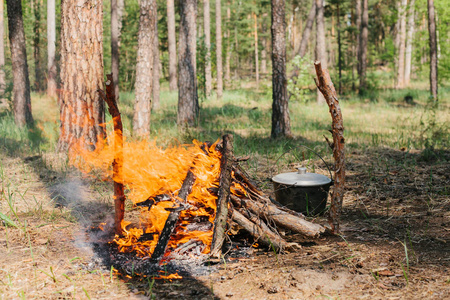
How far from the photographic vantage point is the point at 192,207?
346cm

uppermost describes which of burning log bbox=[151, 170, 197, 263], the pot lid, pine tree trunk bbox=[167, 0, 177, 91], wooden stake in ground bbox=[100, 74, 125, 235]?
pine tree trunk bbox=[167, 0, 177, 91]

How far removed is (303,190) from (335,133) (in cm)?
97

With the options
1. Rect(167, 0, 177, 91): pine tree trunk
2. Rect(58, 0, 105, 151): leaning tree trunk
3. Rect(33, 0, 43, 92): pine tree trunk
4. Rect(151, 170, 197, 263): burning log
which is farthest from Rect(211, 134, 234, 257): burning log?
Rect(33, 0, 43, 92): pine tree trunk

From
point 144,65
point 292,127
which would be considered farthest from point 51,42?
point 292,127

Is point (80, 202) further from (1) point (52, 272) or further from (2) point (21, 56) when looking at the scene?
(2) point (21, 56)

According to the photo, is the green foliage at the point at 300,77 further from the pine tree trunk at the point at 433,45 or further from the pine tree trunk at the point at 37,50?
the pine tree trunk at the point at 37,50

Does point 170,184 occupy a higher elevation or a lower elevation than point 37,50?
lower

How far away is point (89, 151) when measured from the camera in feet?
20.3

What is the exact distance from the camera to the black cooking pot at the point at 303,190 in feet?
13.4

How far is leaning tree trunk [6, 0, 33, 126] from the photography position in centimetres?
1022

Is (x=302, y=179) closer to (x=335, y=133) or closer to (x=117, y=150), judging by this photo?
(x=335, y=133)

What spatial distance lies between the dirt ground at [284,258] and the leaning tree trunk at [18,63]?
656 cm

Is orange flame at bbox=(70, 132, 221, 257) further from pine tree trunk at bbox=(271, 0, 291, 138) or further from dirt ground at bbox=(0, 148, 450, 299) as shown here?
pine tree trunk at bbox=(271, 0, 291, 138)

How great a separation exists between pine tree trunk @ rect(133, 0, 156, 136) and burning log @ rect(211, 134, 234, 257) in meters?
5.70
